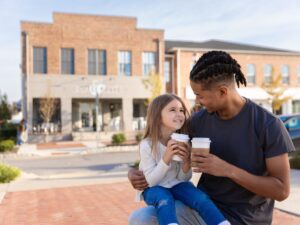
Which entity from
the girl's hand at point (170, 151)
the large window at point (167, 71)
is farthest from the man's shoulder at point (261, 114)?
the large window at point (167, 71)

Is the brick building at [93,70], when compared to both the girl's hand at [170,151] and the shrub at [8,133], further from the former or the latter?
the girl's hand at [170,151]

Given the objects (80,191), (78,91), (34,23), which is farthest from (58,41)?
(80,191)

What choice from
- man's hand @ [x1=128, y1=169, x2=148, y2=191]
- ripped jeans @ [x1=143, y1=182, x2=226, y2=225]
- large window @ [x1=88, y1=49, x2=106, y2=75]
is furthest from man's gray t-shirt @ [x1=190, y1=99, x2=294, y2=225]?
large window @ [x1=88, y1=49, x2=106, y2=75]

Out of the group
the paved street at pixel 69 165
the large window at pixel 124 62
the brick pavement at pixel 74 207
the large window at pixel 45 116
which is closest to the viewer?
the brick pavement at pixel 74 207

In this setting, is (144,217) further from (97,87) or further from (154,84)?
(154,84)

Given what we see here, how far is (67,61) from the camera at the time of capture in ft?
110

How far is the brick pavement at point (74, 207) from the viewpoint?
6496 millimetres

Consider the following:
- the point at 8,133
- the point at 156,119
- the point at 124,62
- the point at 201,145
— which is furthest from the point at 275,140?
the point at 124,62

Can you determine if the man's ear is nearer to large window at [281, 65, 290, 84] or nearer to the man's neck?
the man's neck

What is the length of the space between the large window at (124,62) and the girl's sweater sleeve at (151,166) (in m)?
32.2

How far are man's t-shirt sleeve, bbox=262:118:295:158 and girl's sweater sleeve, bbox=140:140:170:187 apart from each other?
688 millimetres

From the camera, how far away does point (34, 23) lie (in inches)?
1293

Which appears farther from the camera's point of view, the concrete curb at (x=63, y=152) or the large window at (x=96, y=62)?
the large window at (x=96, y=62)

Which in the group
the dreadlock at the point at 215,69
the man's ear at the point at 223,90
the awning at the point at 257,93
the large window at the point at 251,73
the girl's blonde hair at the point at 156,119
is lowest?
the girl's blonde hair at the point at 156,119
